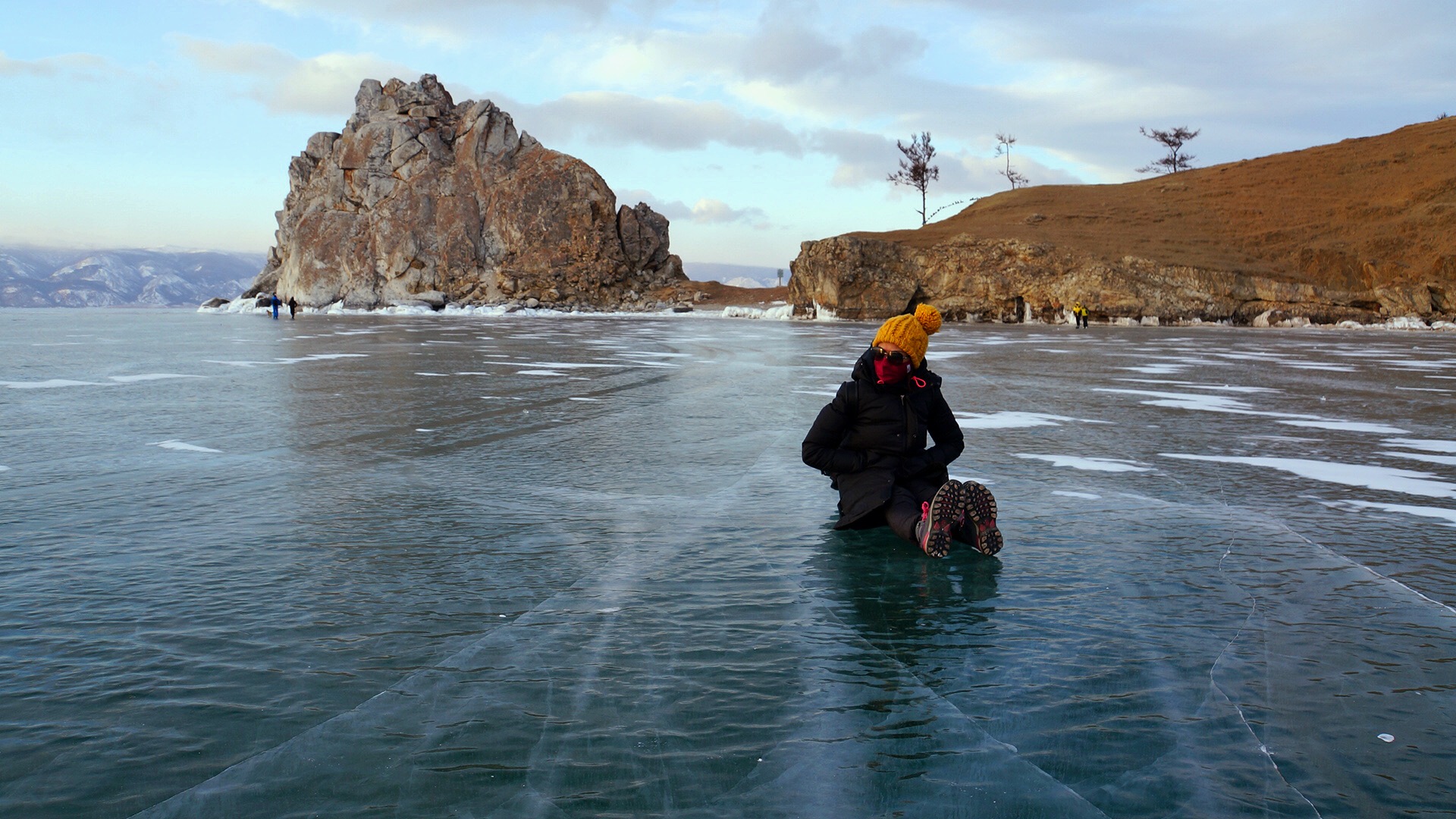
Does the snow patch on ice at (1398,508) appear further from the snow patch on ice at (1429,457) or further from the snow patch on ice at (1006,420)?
the snow patch on ice at (1006,420)

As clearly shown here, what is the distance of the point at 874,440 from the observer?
543 cm

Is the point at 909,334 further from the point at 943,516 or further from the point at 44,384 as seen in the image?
the point at 44,384

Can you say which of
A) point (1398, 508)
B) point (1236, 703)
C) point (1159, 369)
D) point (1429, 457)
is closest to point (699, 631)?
point (1236, 703)

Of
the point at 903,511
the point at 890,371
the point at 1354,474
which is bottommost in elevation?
the point at 1354,474

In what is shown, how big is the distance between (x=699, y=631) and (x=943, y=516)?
5.22 ft

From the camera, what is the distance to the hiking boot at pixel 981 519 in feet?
15.9

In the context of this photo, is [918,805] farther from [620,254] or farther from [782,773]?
[620,254]

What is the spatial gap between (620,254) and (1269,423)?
80522 mm

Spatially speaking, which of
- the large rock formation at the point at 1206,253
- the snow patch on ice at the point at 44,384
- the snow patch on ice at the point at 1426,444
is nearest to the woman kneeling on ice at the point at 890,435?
the snow patch on ice at the point at 1426,444

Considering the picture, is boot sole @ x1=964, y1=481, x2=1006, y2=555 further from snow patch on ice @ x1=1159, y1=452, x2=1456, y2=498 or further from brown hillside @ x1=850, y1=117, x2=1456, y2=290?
brown hillside @ x1=850, y1=117, x2=1456, y2=290

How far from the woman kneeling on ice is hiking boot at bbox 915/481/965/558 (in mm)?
251

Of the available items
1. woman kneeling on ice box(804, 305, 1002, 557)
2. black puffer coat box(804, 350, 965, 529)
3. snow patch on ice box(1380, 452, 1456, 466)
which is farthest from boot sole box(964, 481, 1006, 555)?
snow patch on ice box(1380, 452, 1456, 466)

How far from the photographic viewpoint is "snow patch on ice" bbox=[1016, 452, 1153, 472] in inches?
294

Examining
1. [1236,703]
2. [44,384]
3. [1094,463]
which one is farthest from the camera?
[44,384]
